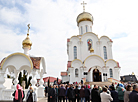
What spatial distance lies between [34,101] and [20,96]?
24.6 inches

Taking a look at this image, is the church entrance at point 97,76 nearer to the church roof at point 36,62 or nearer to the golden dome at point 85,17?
the golden dome at point 85,17

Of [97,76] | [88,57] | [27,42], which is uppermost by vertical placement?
[27,42]

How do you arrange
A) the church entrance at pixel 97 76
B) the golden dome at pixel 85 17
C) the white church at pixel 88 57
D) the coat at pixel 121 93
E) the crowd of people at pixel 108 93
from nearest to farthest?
the crowd of people at pixel 108 93 < the coat at pixel 121 93 < the white church at pixel 88 57 < the church entrance at pixel 97 76 < the golden dome at pixel 85 17

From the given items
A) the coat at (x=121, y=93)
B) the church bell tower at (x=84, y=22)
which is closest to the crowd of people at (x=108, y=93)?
the coat at (x=121, y=93)

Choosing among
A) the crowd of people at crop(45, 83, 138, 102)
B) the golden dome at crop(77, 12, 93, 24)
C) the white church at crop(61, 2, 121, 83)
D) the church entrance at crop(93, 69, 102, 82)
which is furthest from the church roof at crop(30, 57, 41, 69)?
the golden dome at crop(77, 12, 93, 24)

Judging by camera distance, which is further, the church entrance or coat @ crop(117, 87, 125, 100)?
the church entrance

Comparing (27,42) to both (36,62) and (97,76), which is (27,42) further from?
(97,76)

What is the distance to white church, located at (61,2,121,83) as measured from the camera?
1986 cm

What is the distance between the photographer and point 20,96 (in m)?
5.14

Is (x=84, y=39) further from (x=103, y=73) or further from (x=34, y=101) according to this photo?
(x=34, y=101)

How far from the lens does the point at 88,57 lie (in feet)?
66.0

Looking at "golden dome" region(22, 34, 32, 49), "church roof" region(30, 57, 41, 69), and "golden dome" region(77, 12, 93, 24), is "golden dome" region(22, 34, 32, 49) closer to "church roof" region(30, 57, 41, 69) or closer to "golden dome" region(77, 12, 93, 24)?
"church roof" region(30, 57, 41, 69)

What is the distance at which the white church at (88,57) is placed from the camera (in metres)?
19.9

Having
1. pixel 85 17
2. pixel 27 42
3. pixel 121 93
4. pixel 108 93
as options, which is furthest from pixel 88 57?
pixel 108 93
